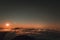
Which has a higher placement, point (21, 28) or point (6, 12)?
point (6, 12)

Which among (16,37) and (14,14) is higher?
(14,14)

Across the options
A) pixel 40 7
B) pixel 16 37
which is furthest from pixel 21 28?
pixel 40 7

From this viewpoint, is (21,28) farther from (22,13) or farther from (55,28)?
(55,28)

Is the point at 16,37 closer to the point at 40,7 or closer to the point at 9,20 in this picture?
the point at 9,20

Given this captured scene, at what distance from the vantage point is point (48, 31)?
7.57 meters

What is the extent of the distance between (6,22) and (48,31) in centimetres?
116

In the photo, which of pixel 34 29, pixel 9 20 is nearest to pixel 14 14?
pixel 9 20

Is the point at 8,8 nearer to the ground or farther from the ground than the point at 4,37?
farther from the ground

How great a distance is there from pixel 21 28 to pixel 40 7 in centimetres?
77

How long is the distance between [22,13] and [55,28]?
3.24 feet

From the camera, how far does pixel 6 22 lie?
761 centimetres

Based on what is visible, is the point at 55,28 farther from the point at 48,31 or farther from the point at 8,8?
the point at 8,8

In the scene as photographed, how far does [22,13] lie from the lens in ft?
25.1

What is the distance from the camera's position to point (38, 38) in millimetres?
7508
